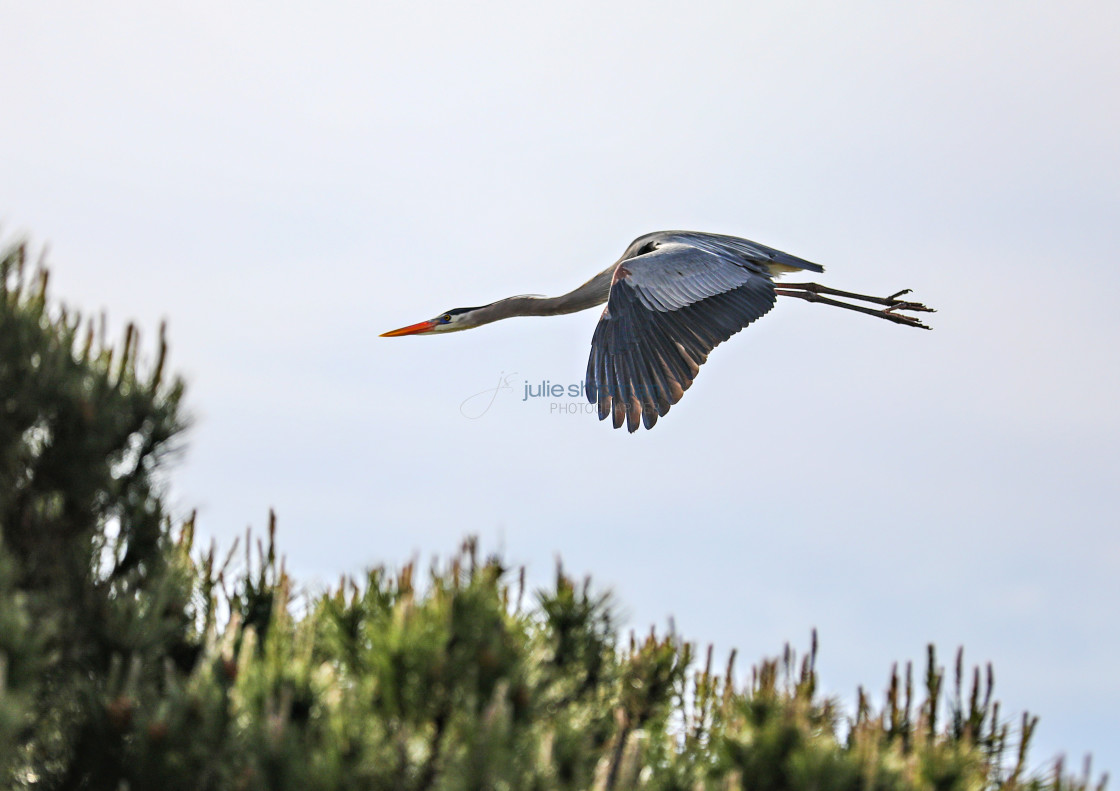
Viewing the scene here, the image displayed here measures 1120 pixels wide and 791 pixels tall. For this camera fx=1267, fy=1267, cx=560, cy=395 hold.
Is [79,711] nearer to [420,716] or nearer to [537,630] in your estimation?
[420,716]

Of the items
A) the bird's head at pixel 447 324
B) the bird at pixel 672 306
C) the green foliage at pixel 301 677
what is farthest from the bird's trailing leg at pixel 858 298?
the green foliage at pixel 301 677

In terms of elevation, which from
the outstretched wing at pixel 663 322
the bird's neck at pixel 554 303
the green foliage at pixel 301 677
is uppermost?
the bird's neck at pixel 554 303

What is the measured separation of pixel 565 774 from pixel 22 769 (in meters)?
2.11

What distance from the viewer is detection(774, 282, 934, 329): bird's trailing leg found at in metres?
11.6

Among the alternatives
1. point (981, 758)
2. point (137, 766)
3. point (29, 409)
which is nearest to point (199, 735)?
point (137, 766)

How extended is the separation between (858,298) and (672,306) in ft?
10.3

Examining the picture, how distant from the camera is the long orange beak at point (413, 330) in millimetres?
13031

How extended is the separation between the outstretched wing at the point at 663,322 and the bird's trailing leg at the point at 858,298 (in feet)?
4.07

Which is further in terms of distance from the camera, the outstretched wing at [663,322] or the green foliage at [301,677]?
the outstretched wing at [663,322]

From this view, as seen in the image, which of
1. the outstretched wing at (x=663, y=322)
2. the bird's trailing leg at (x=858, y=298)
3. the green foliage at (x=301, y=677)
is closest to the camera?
the green foliage at (x=301, y=677)

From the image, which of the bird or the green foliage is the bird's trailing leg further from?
the green foliage

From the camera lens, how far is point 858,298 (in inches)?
462

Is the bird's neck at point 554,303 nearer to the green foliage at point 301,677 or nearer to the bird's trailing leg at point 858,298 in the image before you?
the bird's trailing leg at point 858,298

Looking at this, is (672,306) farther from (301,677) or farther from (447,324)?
(301,677)
